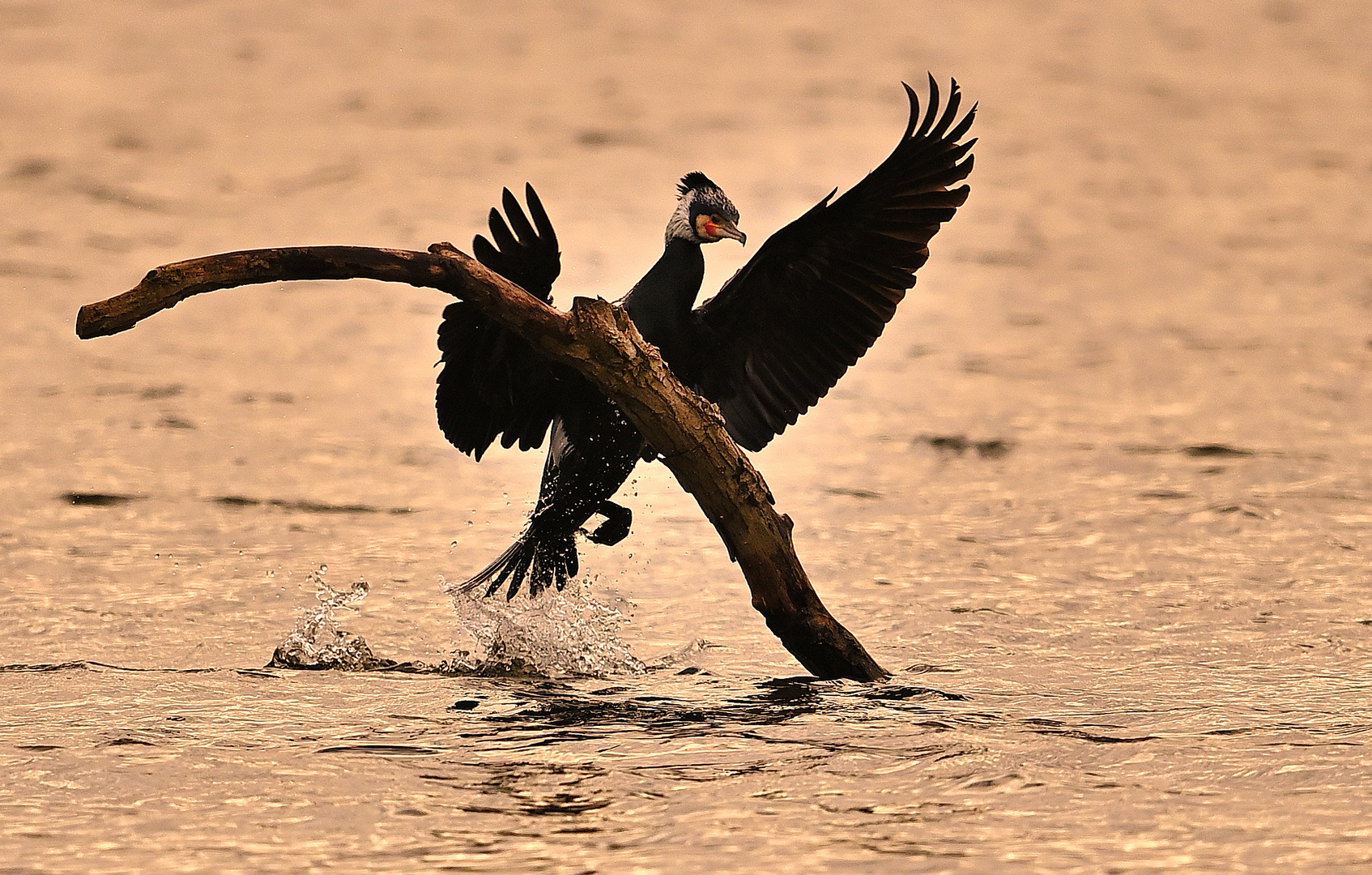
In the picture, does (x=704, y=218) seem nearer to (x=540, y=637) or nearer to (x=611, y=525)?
(x=611, y=525)

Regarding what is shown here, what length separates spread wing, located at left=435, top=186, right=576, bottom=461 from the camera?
4.99 m

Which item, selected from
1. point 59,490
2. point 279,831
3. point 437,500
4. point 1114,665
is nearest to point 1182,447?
point 1114,665

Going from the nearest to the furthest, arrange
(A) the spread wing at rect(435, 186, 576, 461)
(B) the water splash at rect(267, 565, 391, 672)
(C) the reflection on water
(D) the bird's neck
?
(C) the reflection on water < (A) the spread wing at rect(435, 186, 576, 461) < (B) the water splash at rect(267, 565, 391, 672) < (D) the bird's neck

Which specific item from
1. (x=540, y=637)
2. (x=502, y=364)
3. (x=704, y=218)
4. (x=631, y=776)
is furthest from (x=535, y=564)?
(x=631, y=776)

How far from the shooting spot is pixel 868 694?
5.02m

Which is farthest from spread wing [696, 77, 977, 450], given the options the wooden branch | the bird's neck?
the wooden branch

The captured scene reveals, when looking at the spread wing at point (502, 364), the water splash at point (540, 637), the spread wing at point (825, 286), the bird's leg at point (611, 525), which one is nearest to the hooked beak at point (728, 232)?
the spread wing at point (825, 286)

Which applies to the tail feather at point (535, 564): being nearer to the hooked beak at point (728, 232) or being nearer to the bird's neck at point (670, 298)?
the bird's neck at point (670, 298)

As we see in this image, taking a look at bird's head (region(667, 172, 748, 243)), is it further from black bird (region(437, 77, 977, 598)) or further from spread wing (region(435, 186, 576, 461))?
spread wing (region(435, 186, 576, 461))

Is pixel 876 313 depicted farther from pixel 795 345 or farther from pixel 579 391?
pixel 579 391

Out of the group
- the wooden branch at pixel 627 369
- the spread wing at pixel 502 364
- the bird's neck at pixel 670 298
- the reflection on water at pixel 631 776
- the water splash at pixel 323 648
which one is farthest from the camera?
the bird's neck at pixel 670 298

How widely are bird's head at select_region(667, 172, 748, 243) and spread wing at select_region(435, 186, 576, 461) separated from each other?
515 millimetres

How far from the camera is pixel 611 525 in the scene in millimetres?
5609

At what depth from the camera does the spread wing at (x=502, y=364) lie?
16.4ft
